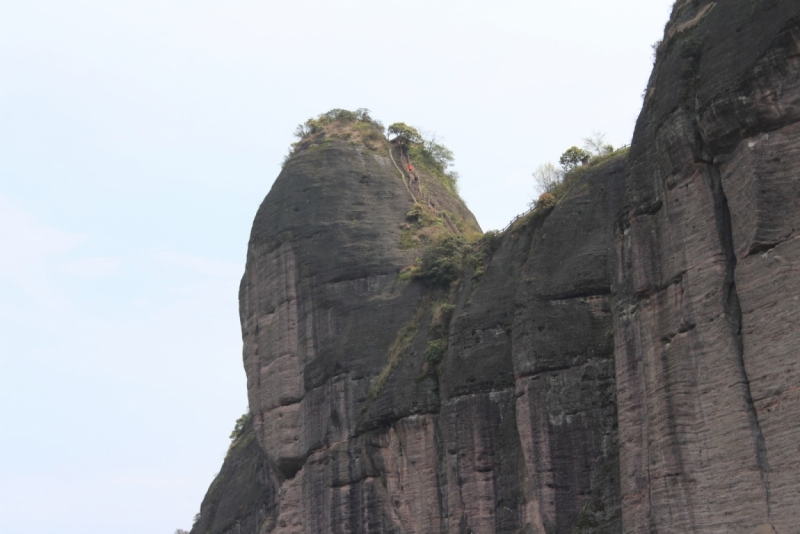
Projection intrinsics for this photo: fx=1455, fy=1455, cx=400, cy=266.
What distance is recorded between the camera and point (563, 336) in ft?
154

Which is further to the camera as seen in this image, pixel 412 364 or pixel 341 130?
pixel 341 130

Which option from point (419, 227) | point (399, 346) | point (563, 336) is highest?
point (419, 227)

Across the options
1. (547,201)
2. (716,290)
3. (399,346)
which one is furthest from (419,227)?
(716,290)

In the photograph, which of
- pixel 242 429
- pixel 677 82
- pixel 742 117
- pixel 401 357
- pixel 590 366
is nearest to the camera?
pixel 742 117

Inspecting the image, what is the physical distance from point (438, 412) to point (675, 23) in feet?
55.2

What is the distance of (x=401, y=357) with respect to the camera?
55406 millimetres

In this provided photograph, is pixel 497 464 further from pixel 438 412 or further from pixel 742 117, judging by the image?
pixel 742 117

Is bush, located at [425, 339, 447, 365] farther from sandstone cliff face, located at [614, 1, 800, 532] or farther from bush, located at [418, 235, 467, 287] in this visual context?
sandstone cliff face, located at [614, 1, 800, 532]

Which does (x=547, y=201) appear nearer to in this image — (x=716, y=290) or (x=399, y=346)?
(x=399, y=346)

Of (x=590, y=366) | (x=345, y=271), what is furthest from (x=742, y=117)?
(x=345, y=271)

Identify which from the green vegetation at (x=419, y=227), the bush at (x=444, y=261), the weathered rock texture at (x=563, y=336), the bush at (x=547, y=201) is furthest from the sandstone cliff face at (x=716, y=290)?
the green vegetation at (x=419, y=227)

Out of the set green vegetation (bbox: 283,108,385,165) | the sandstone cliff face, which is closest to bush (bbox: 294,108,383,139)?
green vegetation (bbox: 283,108,385,165)

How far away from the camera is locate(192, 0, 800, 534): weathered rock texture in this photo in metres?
35.1

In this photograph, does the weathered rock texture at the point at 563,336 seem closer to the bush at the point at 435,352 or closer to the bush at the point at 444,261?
the bush at the point at 435,352
